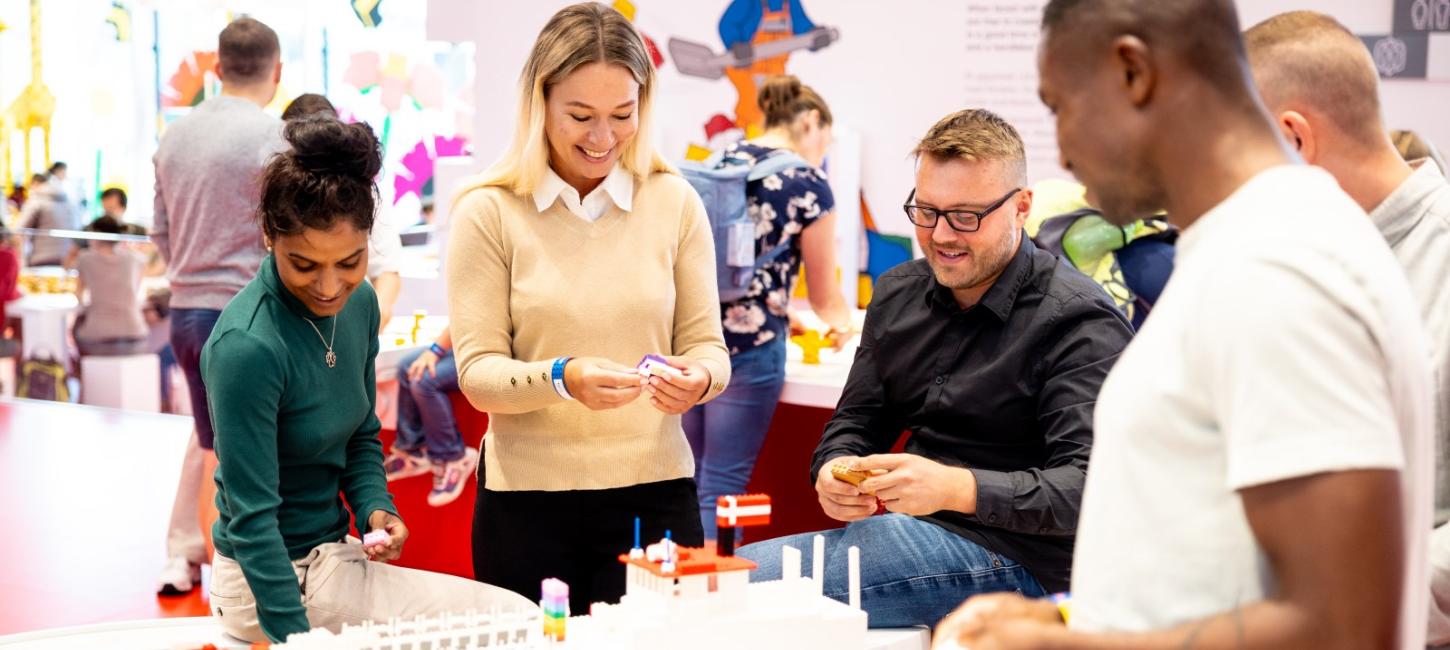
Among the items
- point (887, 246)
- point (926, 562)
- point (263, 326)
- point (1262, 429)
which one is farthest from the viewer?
point (887, 246)

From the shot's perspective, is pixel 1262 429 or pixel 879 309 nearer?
pixel 1262 429

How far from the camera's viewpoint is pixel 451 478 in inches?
179

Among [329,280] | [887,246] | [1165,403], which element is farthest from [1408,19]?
[1165,403]

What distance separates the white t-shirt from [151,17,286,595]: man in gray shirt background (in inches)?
151

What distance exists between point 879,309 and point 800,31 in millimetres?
4506

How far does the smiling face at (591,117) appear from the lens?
98.7 inches

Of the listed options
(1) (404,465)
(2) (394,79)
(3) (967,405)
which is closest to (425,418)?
(1) (404,465)

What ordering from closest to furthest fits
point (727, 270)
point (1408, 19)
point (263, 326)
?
point (263, 326), point (727, 270), point (1408, 19)

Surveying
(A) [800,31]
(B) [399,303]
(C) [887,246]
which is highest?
(A) [800,31]

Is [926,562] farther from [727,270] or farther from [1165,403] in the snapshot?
[727,270]

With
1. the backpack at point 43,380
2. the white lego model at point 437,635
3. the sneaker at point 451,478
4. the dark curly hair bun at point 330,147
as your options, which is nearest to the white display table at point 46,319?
the backpack at point 43,380

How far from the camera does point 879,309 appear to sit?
2.70m

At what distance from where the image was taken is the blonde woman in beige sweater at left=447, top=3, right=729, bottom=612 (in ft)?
8.27

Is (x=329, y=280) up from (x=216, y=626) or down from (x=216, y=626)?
up
